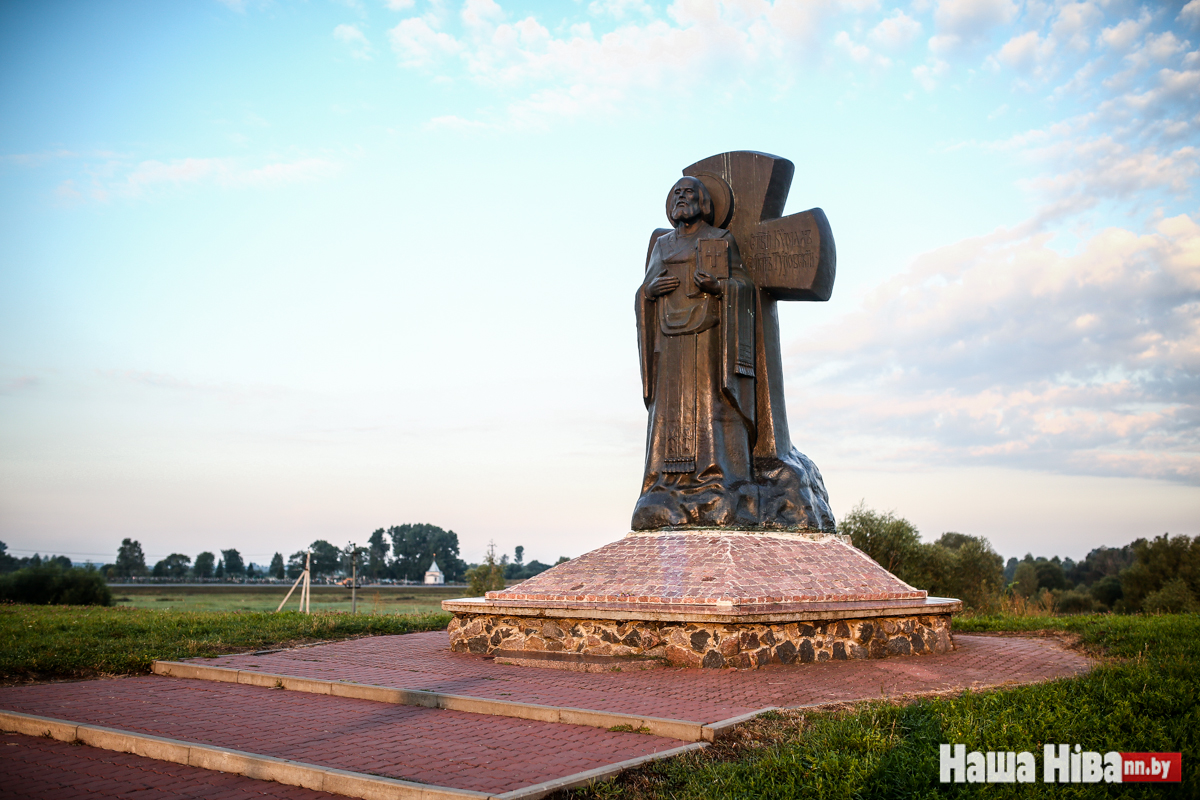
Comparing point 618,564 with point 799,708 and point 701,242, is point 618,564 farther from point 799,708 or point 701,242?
point 701,242

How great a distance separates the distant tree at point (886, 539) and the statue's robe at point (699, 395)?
928 cm

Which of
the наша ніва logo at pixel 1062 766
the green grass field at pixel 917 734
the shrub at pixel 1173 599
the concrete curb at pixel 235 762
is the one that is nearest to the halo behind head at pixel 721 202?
the green grass field at pixel 917 734

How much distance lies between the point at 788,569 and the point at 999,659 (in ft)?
7.95

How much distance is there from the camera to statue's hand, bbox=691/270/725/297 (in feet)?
37.7

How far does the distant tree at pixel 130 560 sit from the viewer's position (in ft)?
209

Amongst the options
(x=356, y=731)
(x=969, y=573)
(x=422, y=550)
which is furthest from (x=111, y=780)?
(x=422, y=550)

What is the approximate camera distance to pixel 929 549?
2120 centimetres

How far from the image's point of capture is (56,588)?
22734 mm

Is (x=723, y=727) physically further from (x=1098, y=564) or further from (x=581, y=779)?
(x=1098, y=564)

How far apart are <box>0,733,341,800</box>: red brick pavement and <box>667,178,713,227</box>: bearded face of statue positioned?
932cm

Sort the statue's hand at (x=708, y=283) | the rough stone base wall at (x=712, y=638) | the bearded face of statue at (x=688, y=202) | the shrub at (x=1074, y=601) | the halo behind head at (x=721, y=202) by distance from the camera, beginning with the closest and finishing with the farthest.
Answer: the rough stone base wall at (x=712, y=638) → the statue's hand at (x=708, y=283) → the bearded face of statue at (x=688, y=202) → the halo behind head at (x=721, y=202) → the shrub at (x=1074, y=601)

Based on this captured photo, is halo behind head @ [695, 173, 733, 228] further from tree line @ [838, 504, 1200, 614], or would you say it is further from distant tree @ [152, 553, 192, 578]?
distant tree @ [152, 553, 192, 578]

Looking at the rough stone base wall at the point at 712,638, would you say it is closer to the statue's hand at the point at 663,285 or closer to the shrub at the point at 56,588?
the statue's hand at the point at 663,285

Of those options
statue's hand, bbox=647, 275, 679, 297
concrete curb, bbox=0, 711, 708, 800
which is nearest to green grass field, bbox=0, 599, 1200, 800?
concrete curb, bbox=0, 711, 708, 800
